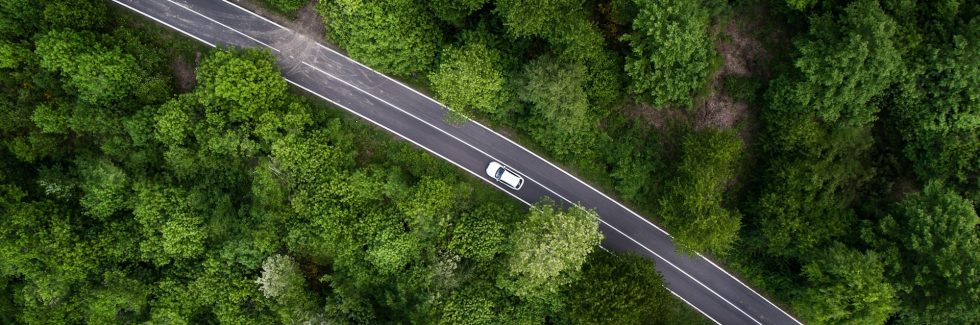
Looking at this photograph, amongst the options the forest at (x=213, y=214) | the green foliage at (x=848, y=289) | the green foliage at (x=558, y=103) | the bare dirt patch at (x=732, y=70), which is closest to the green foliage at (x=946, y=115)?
the green foliage at (x=848, y=289)

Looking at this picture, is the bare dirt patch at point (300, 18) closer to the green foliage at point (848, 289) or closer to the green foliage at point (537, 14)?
the green foliage at point (537, 14)

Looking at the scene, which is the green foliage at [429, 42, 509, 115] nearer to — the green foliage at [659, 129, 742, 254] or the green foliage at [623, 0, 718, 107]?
the green foliage at [623, 0, 718, 107]

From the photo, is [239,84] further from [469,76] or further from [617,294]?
[617,294]

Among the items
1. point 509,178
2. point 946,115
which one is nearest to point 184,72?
point 509,178

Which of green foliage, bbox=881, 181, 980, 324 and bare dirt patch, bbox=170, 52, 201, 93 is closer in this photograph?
green foliage, bbox=881, 181, 980, 324

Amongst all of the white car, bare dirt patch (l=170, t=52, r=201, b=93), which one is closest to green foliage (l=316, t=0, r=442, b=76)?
the white car

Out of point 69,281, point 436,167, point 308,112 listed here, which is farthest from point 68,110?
point 436,167
